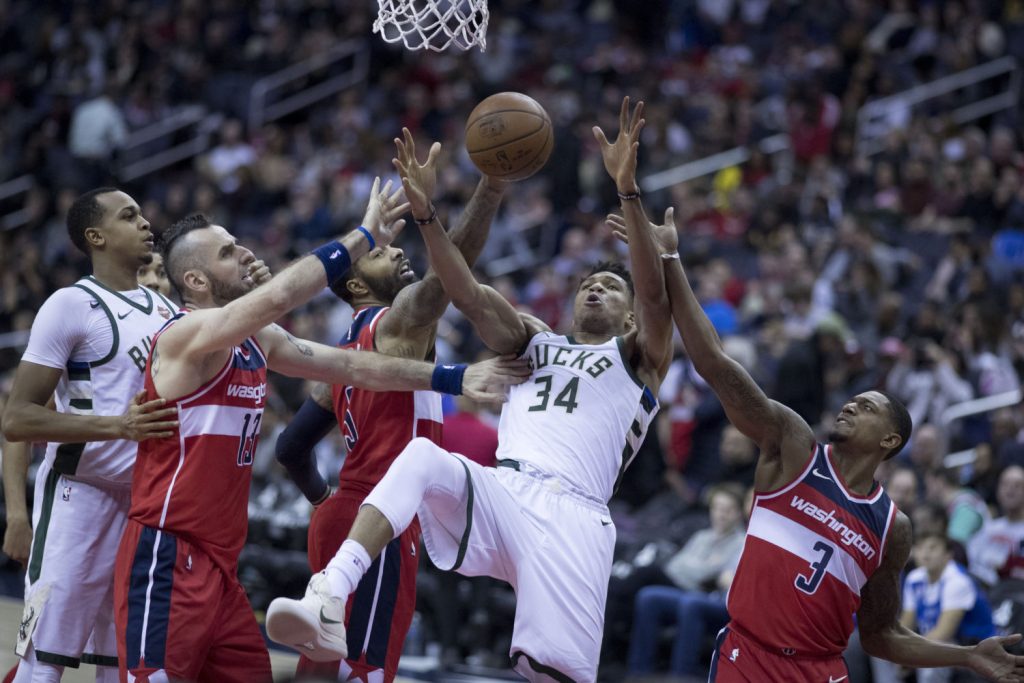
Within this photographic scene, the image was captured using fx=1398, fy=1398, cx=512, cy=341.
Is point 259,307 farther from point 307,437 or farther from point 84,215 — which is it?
point 307,437

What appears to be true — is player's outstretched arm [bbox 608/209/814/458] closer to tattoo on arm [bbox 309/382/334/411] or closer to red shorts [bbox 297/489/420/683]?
red shorts [bbox 297/489/420/683]

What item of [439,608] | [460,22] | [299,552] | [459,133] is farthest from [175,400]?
[459,133]

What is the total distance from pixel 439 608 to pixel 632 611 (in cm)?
143

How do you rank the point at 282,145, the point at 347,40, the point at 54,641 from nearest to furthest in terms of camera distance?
the point at 54,641 → the point at 282,145 → the point at 347,40

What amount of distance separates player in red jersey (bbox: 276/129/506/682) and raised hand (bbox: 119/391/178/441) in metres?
0.97

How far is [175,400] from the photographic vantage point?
5438 mm

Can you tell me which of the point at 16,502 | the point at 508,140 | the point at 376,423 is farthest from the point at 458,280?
the point at 16,502

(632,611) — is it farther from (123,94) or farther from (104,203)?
(123,94)

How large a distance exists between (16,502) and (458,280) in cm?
230

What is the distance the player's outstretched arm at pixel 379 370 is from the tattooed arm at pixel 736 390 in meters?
0.74

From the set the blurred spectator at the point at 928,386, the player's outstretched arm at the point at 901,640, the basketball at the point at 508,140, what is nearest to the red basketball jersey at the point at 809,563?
the player's outstretched arm at the point at 901,640

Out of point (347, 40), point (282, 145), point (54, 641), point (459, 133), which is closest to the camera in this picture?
point (54, 641)

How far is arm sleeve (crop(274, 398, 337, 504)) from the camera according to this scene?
22.0 feet

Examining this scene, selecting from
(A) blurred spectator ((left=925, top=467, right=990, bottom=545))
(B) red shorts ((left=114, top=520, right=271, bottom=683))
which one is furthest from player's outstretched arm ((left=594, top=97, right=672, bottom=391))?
(A) blurred spectator ((left=925, top=467, right=990, bottom=545))
